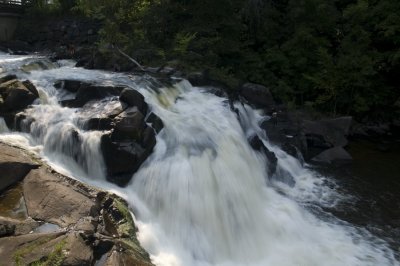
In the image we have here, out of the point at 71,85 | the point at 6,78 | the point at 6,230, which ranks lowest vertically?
the point at 6,230

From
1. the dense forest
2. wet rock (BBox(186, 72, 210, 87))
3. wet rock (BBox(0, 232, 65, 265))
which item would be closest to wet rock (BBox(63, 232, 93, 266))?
wet rock (BBox(0, 232, 65, 265))

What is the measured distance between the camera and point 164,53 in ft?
53.7

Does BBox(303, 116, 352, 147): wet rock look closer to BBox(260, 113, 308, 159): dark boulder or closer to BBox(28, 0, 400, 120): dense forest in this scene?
BBox(260, 113, 308, 159): dark boulder

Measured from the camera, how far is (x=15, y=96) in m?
10.0

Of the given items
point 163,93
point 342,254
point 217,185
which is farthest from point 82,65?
point 342,254

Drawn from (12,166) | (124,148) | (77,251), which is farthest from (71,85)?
(77,251)

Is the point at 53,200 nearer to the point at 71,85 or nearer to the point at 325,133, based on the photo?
the point at 71,85

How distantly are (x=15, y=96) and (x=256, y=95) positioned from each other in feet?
29.1

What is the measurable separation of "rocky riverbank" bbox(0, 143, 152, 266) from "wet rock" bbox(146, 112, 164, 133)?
112 inches

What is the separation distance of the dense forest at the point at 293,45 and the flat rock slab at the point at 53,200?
31.3 feet

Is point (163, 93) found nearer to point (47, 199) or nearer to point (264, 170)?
point (264, 170)

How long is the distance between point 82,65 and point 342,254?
39.3 ft

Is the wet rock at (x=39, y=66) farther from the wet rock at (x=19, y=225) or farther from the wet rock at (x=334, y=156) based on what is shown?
the wet rock at (x=334, y=156)

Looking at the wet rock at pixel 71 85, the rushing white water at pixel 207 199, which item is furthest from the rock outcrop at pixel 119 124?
the wet rock at pixel 71 85
